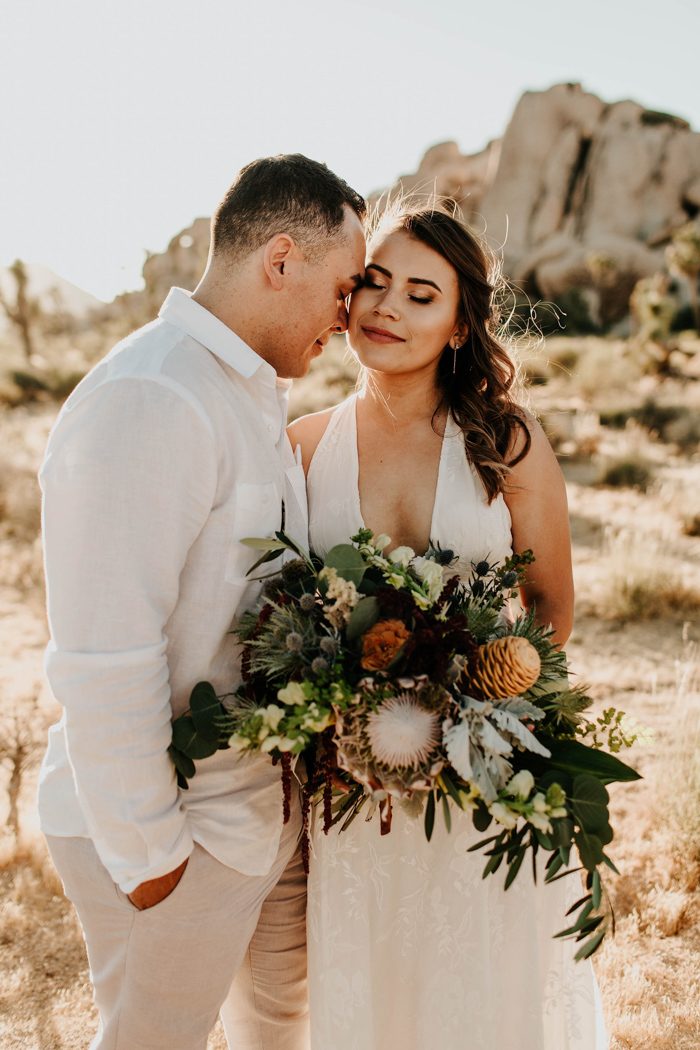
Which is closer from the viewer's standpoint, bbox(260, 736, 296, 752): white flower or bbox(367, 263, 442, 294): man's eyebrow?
bbox(260, 736, 296, 752): white flower

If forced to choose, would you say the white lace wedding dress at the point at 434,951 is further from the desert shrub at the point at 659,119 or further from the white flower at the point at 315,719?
the desert shrub at the point at 659,119

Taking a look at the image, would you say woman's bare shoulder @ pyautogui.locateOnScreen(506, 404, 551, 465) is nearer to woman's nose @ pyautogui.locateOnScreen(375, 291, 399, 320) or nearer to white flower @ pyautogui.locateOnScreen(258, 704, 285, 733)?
woman's nose @ pyautogui.locateOnScreen(375, 291, 399, 320)

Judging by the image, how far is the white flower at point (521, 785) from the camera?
160cm

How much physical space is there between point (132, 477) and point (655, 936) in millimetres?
3213

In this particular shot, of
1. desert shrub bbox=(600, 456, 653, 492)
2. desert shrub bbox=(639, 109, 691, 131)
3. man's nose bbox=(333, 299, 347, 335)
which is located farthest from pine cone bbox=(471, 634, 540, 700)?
desert shrub bbox=(639, 109, 691, 131)

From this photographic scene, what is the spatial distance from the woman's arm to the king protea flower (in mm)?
1245

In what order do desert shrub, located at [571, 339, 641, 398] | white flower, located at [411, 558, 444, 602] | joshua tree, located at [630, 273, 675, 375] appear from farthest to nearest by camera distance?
joshua tree, located at [630, 273, 675, 375] → desert shrub, located at [571, 339, 641, 398] → white flower, located at [411, 558, 444, 602]

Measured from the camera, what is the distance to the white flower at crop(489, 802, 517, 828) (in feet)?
5.16

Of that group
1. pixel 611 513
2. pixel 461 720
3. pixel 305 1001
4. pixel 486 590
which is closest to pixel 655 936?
pixel 305 1001

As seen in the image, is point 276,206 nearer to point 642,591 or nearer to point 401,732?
point 401,732

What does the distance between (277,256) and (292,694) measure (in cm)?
108

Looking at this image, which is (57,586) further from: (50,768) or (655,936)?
(655,936)

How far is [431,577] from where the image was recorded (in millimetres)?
1901

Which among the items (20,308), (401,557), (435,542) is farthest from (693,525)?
(20,308)
